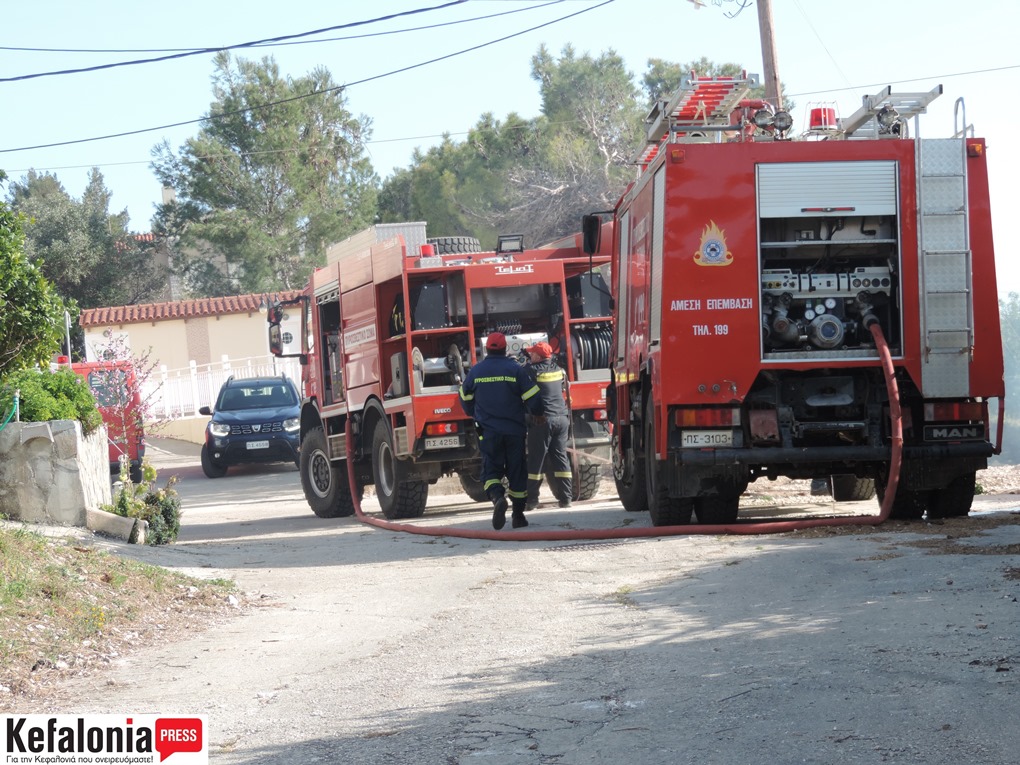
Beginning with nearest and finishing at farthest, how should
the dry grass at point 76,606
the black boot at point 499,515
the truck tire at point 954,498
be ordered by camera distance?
the dry grass at point 76,606, the truck tire at point 954,498, the black boot at point 499,515

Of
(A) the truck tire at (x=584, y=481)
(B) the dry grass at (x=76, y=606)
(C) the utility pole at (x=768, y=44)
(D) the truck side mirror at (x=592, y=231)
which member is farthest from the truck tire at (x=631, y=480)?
(C) the utility pole at (x=768, y=44)

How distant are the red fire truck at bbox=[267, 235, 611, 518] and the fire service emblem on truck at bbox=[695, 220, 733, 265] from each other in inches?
126

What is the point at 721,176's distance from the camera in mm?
10531

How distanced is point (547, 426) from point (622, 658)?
7826mm

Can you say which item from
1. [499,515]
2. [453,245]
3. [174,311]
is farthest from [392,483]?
[174,311]

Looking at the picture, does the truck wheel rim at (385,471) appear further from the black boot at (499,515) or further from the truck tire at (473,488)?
the black boot at (499,515)

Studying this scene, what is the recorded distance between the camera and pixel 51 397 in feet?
39.1

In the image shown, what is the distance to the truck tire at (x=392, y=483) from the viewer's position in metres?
14.7

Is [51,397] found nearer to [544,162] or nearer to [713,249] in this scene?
[713,249]

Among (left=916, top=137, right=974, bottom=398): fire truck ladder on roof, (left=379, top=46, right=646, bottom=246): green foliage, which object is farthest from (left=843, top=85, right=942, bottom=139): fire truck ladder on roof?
(left=379, top=46, right=646, bottom=246): green foliage

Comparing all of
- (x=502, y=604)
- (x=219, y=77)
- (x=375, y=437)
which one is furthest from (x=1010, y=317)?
(x=502, y=604)

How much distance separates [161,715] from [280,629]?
223 centimetres

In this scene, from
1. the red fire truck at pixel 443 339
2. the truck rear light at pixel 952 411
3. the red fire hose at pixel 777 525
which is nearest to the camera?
the red fire hose at pixel 777 525

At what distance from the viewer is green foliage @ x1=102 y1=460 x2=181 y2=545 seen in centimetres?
1156
